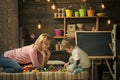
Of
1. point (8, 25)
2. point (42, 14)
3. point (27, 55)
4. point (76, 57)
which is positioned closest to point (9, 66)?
point (27, 55)

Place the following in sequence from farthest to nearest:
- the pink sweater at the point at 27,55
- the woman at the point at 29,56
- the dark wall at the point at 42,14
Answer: the dark wall at the point at 42,14
the pink sweater at the point at 27,55
the woman at the point at 29,56

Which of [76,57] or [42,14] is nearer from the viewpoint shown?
[76,57]

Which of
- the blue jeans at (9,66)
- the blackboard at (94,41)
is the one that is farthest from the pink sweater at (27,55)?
the blackboard at (94,41)

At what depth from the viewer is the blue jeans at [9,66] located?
17.6ft

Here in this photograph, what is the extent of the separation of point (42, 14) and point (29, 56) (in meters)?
3.72

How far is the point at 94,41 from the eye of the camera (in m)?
8.23

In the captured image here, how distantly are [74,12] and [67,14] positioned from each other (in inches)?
11.0

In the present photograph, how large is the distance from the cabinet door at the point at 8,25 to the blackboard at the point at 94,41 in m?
1.75

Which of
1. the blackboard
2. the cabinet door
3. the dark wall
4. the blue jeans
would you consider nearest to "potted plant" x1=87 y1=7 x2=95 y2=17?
the dark wall

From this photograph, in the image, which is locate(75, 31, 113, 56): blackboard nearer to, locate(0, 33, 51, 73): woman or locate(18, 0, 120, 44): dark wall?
locate(18, 0, 120, 44): dark wall

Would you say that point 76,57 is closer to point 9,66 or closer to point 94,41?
point 9,66

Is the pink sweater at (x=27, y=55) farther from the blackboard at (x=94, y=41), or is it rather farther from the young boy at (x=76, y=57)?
the blackboard at (x=94, y=41)

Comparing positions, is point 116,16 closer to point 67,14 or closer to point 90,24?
point 90,24

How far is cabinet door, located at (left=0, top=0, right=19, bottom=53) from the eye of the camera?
7.01 m
